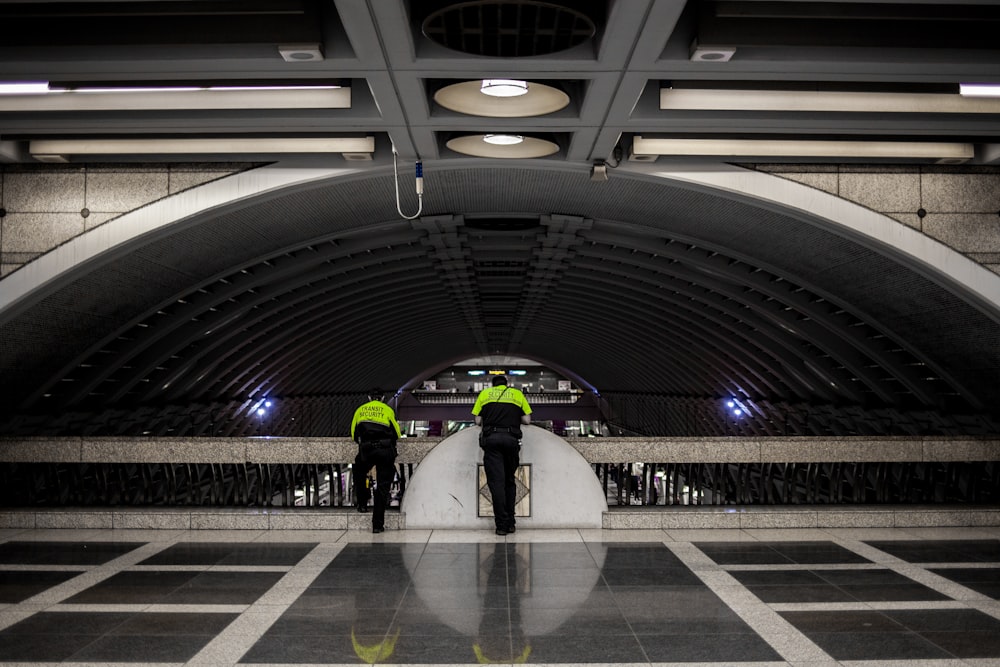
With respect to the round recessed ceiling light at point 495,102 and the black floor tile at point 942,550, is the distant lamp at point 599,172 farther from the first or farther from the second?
the black floor tile at point 942,550

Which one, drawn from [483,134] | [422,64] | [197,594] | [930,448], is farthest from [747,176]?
[197,594]

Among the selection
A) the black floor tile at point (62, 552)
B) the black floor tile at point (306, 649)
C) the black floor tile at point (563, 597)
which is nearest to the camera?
the black floor tile at point (306, 649)

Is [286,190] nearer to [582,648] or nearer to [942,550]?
[582,648]

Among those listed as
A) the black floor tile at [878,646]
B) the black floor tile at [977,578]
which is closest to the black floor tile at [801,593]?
the black floor tile at [878,646]

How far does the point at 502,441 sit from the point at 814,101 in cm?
479

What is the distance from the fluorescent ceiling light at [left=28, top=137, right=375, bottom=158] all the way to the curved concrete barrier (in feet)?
12.0

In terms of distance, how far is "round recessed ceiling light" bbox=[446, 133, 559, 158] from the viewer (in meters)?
9.86

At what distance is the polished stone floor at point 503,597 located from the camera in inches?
221

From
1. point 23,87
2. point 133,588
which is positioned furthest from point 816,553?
point 23,87

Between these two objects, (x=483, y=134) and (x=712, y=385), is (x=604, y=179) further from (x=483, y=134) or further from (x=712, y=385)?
(x=712, y=385)

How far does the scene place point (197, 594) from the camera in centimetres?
717

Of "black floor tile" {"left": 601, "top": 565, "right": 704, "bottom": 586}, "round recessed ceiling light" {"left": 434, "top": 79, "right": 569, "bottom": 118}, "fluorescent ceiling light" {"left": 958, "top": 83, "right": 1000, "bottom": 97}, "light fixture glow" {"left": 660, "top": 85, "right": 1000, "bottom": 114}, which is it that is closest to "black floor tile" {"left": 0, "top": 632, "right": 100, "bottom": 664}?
"black floor tile" {"left": 601, "top": 565, "right": 704, "bottom": 586}

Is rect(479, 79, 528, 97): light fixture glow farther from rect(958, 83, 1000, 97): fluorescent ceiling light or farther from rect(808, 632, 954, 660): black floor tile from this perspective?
rect(808, 632, 954, 660): black floor tile

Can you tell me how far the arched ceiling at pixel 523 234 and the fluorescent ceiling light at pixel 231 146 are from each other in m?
0.14
